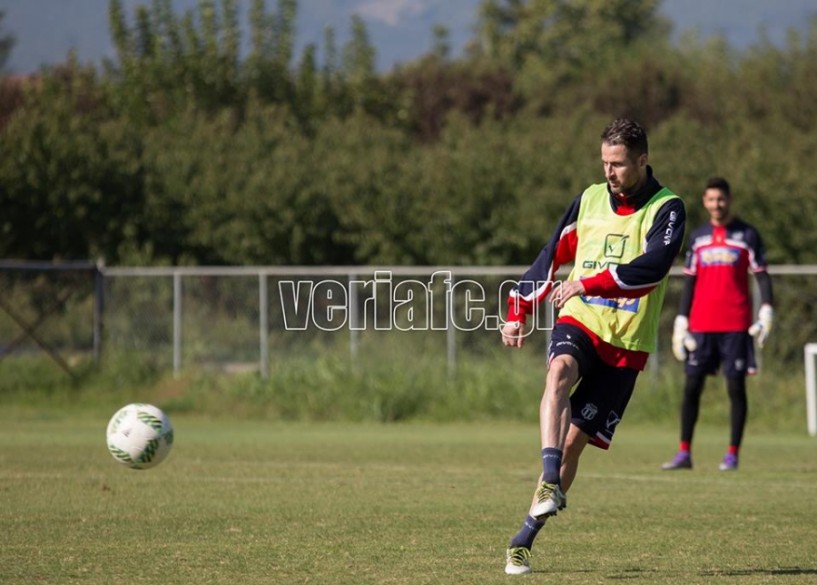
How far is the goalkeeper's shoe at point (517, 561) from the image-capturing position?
739 centimetres

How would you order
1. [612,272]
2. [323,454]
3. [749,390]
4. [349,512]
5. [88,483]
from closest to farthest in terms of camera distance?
[612,272] → [349,512] → [88,483] → [323,454] → [749,390]

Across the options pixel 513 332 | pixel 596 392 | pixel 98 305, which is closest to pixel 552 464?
pixel 596 392

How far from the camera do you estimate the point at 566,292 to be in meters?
7.64

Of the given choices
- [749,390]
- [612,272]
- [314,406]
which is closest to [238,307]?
[314,406]

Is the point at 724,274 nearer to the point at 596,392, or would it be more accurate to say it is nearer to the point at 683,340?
the point at 683,340

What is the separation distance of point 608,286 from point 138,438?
439cm

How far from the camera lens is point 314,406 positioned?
21516mm

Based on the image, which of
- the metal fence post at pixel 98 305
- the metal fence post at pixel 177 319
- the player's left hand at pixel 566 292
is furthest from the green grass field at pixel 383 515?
the metal fence post at pixel 98 305

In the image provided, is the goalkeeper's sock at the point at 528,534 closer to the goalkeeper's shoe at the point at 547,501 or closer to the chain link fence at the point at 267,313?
the goalkeeper's shoe at the point at 547,501

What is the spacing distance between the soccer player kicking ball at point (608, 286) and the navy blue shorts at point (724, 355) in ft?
19.6

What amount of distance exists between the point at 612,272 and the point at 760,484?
5335mm

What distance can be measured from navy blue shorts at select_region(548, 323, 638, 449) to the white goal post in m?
11.3

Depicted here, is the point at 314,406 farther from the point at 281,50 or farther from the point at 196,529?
the point at 281,50

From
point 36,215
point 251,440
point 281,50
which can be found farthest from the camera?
point 281,50
